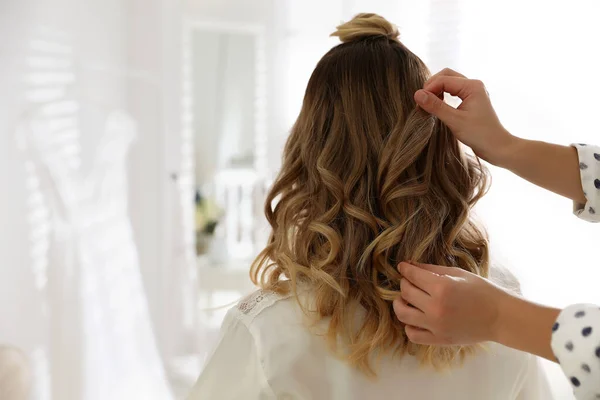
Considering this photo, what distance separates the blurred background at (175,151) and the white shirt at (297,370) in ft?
2.68

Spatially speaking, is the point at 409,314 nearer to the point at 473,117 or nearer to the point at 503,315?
the point at 503,315

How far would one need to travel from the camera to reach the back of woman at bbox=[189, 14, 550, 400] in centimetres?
89

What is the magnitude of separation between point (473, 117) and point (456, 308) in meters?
0.34

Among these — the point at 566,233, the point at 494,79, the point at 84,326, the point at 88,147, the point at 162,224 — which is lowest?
the point at 84,326

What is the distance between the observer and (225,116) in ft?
8.30

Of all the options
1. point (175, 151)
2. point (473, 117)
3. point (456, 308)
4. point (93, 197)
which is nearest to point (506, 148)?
point (473, 117)

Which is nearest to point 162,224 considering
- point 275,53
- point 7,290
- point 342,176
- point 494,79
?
point 275,53

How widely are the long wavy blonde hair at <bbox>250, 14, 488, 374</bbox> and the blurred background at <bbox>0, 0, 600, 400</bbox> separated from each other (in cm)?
85

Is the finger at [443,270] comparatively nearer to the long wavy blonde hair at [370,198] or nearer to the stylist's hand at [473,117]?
the long wavy blonde hair at [370,198]

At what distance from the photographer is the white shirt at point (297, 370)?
870mm

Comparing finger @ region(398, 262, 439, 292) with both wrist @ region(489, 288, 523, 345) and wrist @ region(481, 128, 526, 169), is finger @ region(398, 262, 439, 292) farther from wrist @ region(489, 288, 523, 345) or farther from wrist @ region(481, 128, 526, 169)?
wrist @ region(481, 128, 526, 169)

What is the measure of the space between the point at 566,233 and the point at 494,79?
528 millimetres

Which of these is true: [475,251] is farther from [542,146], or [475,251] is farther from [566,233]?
[566,233]

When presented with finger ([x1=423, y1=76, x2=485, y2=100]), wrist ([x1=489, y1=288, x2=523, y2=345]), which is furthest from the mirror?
wrist ([x1=489, y1=288, x2=523, y2=345])
